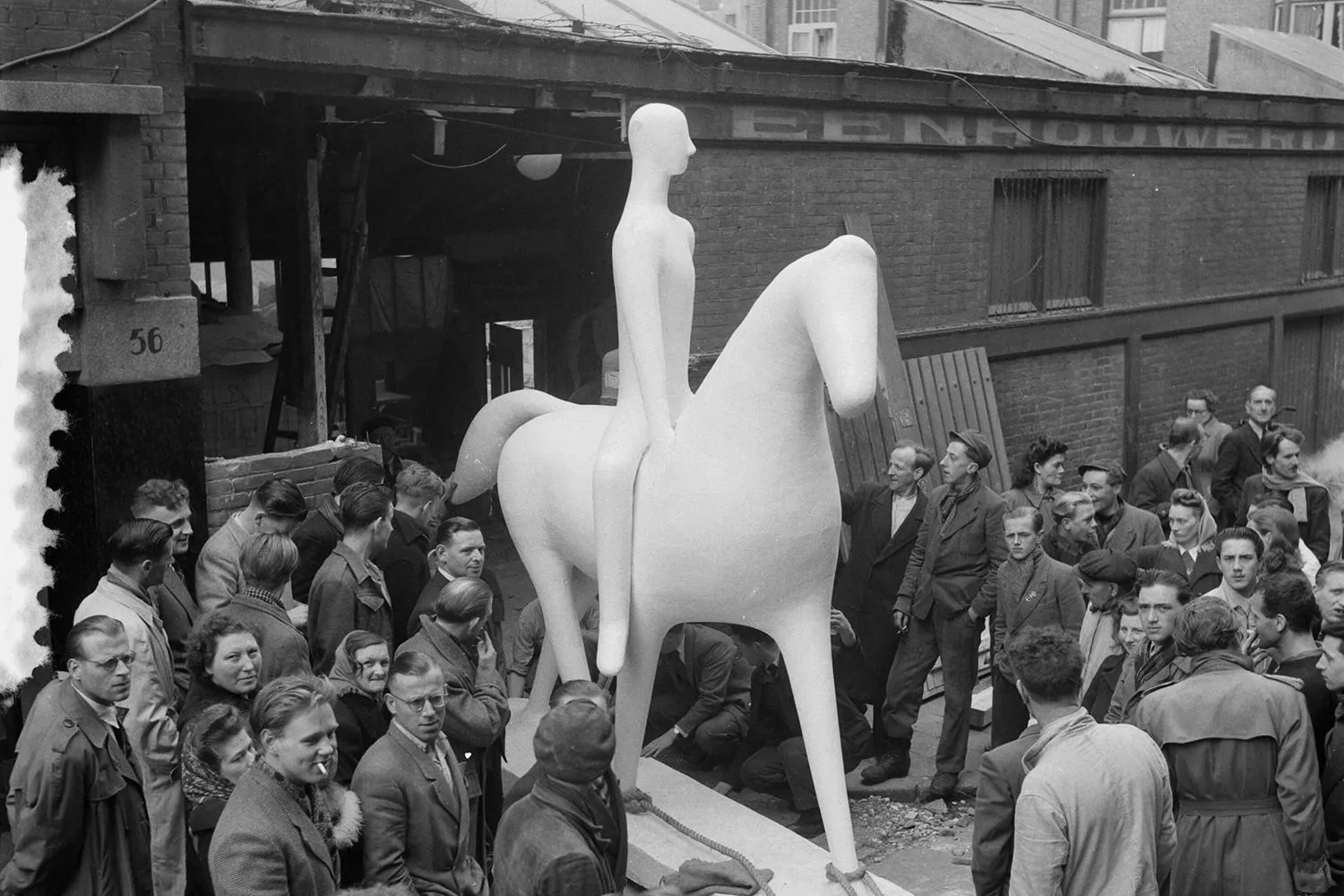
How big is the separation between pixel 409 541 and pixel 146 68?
247 centimetres

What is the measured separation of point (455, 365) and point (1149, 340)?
6.42m

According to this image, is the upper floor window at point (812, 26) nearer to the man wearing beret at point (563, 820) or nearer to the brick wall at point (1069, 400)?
the brick wall at point (1069, 400)

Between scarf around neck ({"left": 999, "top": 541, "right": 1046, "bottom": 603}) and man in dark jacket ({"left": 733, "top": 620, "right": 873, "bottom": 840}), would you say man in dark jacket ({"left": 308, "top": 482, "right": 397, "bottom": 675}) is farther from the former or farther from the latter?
scarf around neck ({"left": 999, "top": 541, "right": 1046, "bottom": 603})

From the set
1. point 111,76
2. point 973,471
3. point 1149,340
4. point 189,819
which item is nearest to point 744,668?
point 973,471

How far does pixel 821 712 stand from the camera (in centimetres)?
491

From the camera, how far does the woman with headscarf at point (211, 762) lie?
396cm

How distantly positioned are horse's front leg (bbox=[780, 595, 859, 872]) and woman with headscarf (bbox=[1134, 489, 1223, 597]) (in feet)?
8.08

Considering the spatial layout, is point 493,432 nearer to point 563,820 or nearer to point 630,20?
point 563,820

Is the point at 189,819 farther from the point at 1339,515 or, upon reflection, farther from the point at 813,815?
the point at 1339,515

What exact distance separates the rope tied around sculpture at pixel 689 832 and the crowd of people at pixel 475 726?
0.63 m

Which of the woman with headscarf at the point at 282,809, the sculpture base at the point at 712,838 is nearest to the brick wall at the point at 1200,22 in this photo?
the sculpture base at the point at 712,838

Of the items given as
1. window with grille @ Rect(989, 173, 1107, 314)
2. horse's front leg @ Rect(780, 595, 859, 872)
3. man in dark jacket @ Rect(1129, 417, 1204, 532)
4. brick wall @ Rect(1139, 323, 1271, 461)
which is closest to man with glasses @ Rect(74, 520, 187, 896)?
horse's front leg @ Rect(780, 595, 859, 872)

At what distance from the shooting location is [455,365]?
1273 cm

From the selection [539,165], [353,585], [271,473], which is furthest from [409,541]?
[539,165]
